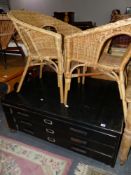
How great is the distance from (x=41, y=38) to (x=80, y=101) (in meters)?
0.62

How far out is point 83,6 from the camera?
4.62 metres

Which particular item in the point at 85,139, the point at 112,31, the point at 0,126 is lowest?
the point at 0,126

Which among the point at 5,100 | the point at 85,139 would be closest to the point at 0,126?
the point at 5,100

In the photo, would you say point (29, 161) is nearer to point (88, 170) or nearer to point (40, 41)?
point (88, 170)

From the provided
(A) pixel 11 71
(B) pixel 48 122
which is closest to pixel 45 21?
(A) pixel 11 71

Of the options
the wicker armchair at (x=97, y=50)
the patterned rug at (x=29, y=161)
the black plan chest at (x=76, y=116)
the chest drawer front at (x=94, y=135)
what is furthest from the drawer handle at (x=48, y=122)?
the wicker armchair at (x=97, y=50)

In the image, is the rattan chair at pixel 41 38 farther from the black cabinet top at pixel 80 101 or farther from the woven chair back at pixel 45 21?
the black cabinet top at pixel 80 101

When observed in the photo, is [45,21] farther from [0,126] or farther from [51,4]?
[51,4]

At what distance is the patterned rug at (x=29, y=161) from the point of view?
1228 mm

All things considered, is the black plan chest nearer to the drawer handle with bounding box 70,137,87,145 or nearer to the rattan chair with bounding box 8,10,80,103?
the drawer handle with bounding box 70,137,87,145

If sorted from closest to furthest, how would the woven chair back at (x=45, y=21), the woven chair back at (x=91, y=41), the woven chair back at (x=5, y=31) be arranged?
the woven chair back at (x=91, y=41)
the woven chair back at (x=45, y=21)
the woven chair back at (x=5, y=31)

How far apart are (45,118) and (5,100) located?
0.42 meters

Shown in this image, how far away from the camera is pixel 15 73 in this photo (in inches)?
67.1

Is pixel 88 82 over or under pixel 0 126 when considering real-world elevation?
over
